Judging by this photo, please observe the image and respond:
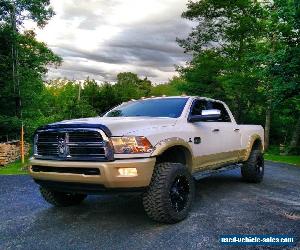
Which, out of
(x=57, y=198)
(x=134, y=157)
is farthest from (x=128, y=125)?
(x=57, y=198)

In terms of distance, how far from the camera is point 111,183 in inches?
203

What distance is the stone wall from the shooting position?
47.0 ft

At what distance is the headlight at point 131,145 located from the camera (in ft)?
17.3

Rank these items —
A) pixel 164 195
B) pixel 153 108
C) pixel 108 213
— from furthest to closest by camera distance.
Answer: pixel 153 108 → pixel 108 213 → pixel 164 195

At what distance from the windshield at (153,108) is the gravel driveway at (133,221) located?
63.4 inches

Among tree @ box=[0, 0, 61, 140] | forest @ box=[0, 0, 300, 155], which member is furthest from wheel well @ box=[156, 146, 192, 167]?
tree @ box=[0, 0, 61, 140]

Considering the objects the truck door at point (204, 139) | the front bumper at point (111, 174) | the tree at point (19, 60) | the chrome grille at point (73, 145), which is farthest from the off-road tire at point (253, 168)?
the tree at point (19, 60)

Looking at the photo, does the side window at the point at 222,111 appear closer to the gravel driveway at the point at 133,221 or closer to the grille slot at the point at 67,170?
the gravel driveway at the point at 133,221

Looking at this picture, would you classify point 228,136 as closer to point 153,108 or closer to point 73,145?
point 153,108

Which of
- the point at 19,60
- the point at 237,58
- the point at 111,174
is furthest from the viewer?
the point at 237,58

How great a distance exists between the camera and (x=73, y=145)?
545 centimetres

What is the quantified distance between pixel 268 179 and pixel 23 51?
13.9 metres

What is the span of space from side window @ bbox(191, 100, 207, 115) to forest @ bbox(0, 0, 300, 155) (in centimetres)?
808

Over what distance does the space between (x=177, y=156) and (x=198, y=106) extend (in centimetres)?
137
